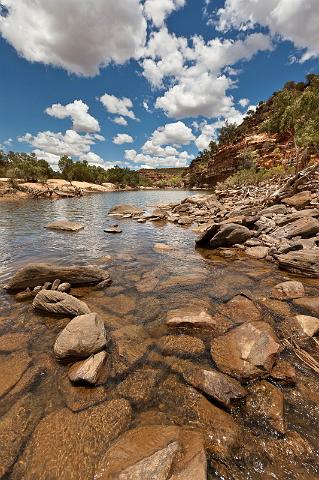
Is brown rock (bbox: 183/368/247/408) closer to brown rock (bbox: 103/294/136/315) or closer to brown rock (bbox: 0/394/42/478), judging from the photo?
brown rock (bbox: 0/394/42/478)

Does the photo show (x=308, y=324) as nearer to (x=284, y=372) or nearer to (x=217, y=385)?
(x=284, y=372)

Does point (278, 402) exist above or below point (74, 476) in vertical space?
above

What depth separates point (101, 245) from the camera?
1436cm

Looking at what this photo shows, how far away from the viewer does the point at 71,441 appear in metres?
3.44

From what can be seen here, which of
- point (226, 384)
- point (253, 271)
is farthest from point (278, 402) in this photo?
point (253, 271)

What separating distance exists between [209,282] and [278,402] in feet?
16.5

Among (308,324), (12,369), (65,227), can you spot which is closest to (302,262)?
(308,324)

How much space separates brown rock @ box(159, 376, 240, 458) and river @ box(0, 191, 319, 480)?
0.08ft

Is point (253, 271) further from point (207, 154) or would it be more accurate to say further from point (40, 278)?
point (207, 154)

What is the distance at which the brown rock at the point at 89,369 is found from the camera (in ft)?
14.1

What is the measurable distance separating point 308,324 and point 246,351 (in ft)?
6.60

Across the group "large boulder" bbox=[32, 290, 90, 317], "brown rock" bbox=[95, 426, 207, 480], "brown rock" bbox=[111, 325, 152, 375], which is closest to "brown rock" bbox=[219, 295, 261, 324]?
"brown rock" bbox=[111, 325, 152, 375]

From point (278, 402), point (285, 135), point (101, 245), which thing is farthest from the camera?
point (285, 135)

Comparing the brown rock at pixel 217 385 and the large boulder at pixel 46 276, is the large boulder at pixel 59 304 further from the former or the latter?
the brown rock at pixel 217 385
